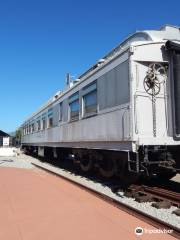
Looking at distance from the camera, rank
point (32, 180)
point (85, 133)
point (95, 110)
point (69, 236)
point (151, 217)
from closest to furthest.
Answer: point (69, 236)
point (151, 217)
point (95, 110)
point (85, 133)
point (32, 180)

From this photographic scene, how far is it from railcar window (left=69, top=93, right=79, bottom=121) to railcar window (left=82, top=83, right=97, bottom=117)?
79 centimetres

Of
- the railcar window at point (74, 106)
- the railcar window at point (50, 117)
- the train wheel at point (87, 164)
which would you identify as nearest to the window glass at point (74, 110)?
the railcar window at point (74, 106)

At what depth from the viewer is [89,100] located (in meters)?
11.6

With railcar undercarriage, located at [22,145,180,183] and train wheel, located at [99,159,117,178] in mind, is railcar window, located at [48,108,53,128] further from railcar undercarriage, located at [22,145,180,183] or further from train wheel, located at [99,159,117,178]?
train wheel, located at [99,159,117,178]

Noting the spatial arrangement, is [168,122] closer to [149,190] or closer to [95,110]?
[149,190]

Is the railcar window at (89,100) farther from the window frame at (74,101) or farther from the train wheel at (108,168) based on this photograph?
the train wheel at (108,168)

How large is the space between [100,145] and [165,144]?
247cm

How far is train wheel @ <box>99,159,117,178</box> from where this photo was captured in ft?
33.3

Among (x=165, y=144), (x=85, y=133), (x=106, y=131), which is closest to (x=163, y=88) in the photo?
(x=165, y=144)

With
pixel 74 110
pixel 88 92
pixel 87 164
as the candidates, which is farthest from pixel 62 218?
pixel 74 110

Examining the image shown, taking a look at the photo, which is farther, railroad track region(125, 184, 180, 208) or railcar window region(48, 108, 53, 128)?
railcar window region(48, 108, 53, 128)

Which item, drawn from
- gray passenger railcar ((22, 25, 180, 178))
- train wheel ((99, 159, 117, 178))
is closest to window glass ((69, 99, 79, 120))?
gray passenger railcar ((22, 25, 180, 178))

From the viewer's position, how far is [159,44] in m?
8.75

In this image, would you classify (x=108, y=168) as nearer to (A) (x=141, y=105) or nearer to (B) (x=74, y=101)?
(A) (x=141, y=105)
